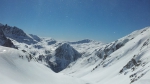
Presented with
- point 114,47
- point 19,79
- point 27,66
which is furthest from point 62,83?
point 114,47

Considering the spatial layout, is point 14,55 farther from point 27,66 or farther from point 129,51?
point 129,51

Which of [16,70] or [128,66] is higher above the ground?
[128,66]

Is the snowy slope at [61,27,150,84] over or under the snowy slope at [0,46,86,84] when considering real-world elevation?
over

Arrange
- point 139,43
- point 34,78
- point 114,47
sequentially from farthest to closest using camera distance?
point 114,47 → point 139,43 → point 34,78

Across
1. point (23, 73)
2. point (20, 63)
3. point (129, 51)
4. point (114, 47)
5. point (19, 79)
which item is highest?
point (114, 47)

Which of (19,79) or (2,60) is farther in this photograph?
(2,60)

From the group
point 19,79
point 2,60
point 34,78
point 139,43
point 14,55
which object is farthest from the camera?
point 139,43

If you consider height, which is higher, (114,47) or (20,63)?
(114,47)

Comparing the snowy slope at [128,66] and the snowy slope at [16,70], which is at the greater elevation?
the snowy slope at [128,66]

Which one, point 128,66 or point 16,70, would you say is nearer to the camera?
point 16,70

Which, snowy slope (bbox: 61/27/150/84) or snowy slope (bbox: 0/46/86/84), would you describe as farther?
snowy slope (bbox: 61/27/150/84)

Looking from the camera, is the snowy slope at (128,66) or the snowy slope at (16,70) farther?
the snowy slope at (128,66)
